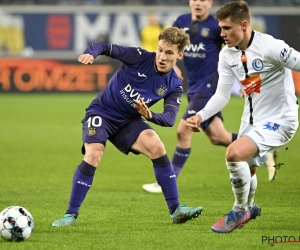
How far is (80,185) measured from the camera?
6.82m

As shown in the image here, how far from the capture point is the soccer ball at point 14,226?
596 cm

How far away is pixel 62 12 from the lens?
→ 27.4 m

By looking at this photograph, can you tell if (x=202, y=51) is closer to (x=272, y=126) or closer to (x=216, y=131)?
(x=216, y=131)

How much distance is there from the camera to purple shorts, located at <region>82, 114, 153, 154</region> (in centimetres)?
A: 695

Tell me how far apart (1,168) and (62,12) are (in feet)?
55.7

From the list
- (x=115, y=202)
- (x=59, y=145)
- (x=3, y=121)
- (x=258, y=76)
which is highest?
(x=258, y=76)

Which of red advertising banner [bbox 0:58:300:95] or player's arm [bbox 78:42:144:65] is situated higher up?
player's arm [bbox 78:42:144:65]

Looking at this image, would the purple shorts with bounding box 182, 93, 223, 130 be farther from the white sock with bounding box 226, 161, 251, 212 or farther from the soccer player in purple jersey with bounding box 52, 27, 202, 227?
the white sock with bounding box 226, 161, 251, 212

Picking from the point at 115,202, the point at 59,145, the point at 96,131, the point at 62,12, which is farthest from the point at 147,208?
the point at 62,12

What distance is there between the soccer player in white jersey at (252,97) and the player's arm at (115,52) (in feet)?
2.81

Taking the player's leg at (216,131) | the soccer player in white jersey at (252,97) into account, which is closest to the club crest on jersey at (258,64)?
the soccer player in white jersey at (252,97)

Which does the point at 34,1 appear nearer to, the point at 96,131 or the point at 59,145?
the point at 59,145

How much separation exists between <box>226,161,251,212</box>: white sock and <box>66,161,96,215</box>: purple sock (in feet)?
4.42

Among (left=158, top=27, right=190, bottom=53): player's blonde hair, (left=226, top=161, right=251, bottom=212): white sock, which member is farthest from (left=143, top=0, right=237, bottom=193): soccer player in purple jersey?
(left=226, top=161, right=251, bottom=212): white sock
